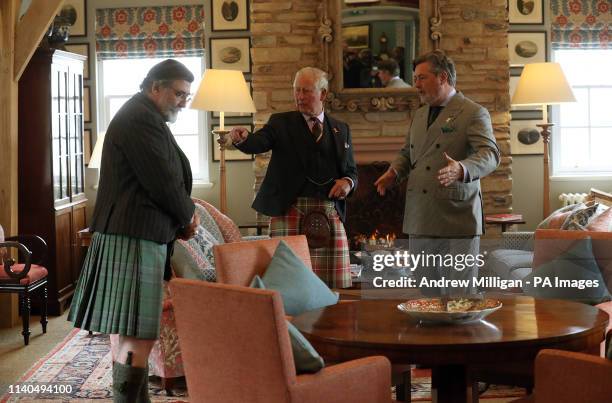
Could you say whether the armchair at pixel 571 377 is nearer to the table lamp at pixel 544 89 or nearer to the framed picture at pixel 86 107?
the table lamp at pixel 544 89

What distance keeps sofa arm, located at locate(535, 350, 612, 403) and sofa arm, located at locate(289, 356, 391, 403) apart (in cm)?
46

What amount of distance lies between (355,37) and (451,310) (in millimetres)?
4494

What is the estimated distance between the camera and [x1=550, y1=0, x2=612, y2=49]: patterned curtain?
786cm

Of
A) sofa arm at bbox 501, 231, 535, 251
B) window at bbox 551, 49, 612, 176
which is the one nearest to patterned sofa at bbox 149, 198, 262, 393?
sofa arm at bbox 501, 231, 535, 251

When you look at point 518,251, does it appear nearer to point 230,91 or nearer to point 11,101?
point 230,91

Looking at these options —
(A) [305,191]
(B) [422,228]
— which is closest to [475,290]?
(B) [422,228]

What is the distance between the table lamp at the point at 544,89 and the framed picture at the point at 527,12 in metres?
0.97

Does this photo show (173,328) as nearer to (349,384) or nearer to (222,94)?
(349,384)

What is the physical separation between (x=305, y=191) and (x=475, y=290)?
0.90 m

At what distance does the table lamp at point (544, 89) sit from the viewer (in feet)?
22.5

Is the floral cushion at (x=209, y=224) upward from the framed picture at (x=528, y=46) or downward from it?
downward

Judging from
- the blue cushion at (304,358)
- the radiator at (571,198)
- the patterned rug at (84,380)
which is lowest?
the patterned rug at (84,380)

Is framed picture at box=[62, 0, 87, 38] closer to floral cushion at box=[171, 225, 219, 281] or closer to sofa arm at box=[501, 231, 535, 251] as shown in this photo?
floral cushion at box=[171, 225, 219, 281]

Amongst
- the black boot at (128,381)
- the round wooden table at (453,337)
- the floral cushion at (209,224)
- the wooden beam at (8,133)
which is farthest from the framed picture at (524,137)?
the black boot at (128,381)
